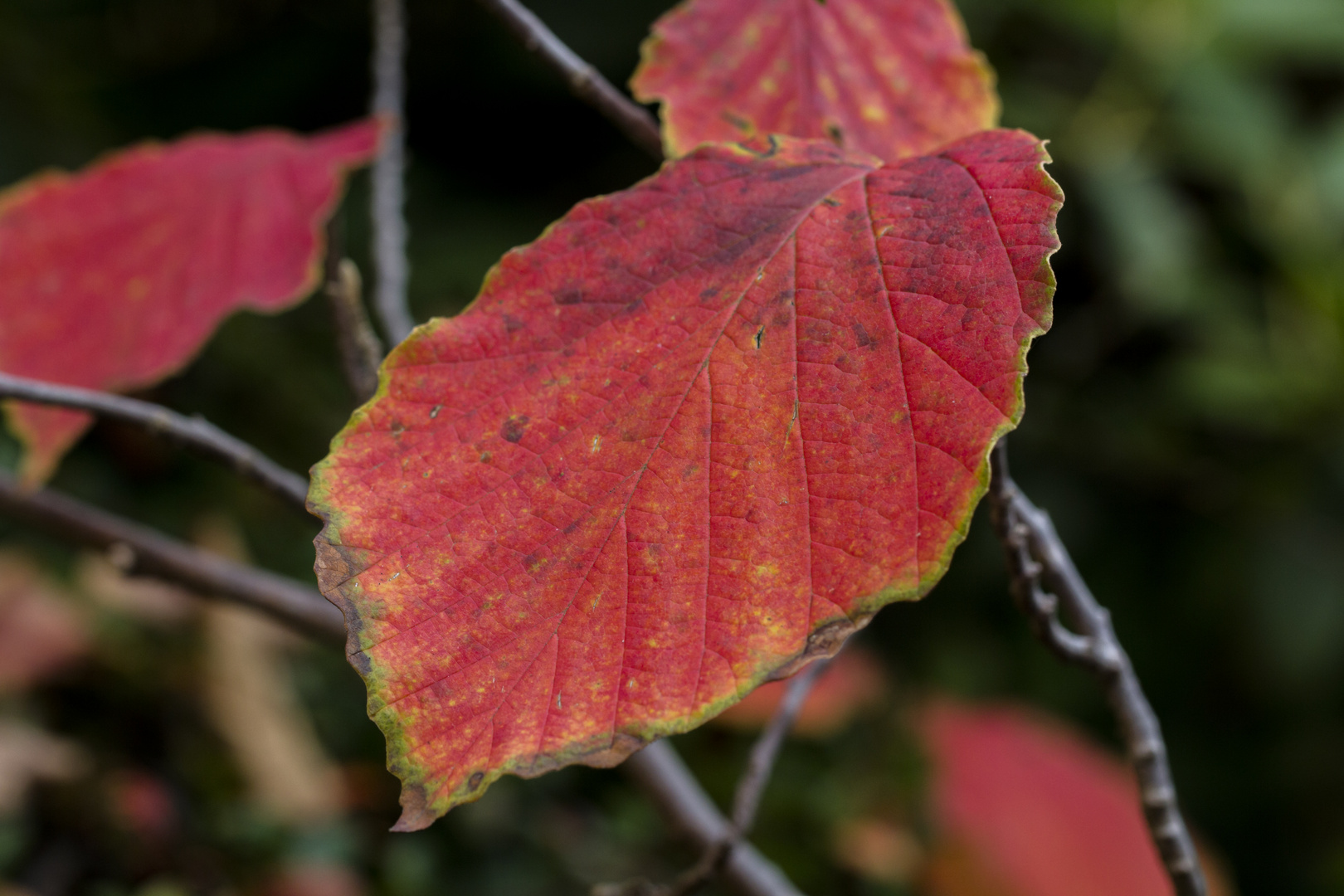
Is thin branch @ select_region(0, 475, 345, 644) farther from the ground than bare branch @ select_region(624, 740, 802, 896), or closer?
farther from the ground

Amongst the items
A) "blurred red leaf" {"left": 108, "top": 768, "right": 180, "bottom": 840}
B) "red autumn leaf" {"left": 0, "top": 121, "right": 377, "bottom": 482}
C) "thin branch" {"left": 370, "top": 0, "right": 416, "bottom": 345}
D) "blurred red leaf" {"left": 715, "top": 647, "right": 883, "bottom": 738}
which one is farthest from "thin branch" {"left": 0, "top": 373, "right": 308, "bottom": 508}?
"blurred red leaf" {"left": 715, "top": 647, "right": 883, "bottom": 738}

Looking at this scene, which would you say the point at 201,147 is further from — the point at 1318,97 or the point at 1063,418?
the point at 1318,97

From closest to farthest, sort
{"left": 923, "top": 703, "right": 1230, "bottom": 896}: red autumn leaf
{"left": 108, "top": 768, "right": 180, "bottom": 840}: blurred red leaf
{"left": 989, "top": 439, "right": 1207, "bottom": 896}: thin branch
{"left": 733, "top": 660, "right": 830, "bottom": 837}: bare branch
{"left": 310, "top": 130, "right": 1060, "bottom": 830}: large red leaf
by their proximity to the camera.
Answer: {"left": 310, "top": 130, "right": 1060, "bottom": 830}: large red leaf, {"left": 989, "top": 439, "right": 1207, "bottom": 896}: thin branch, {"left": 733, "top": 660, "right": 830, "bottom": 837}: bare branch, {"left": 108, "top": 768, "right": 180, "bottom": 840}: blurred red leaf, {"left": 923, "top": 703, "right": 1230, "bottom": 896}: red autumn leaf

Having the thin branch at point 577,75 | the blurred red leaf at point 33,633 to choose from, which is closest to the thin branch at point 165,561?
the thin branch at point 577,75

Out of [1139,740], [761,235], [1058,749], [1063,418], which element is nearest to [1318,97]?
[1063,418]

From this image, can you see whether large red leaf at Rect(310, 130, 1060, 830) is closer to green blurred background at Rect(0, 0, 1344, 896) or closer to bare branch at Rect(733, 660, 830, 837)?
bare branch at Rect(733, 660, 830, 837)

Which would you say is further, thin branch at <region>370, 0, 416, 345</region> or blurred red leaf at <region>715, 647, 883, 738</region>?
blurred red leaf at <region>715, 647, 883, 738</region>
